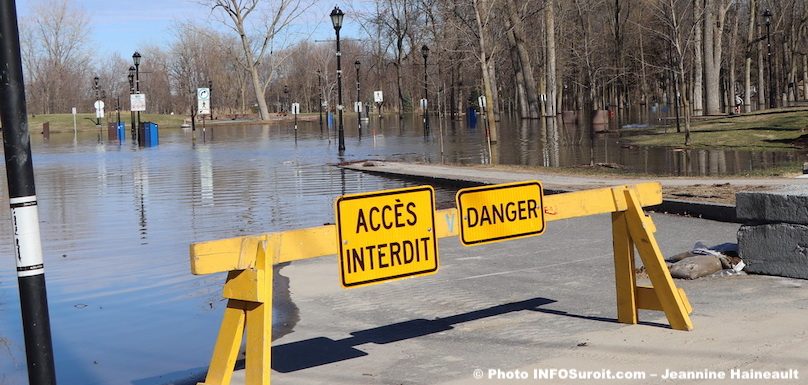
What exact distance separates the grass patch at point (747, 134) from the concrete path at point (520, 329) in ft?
71.1

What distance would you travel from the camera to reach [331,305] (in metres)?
9.29

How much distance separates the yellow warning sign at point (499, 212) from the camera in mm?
6941

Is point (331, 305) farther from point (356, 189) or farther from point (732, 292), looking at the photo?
point (356, 189)

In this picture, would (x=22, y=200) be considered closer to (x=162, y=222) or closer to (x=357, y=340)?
(x=357, y=340)

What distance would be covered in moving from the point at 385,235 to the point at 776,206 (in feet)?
15.0

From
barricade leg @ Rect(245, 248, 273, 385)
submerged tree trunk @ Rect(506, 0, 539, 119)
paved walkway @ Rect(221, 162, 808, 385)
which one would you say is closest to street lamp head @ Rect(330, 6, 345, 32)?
submerged tree trunk @ Rect(506, 0, 539, 119)

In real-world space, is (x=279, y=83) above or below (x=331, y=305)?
above

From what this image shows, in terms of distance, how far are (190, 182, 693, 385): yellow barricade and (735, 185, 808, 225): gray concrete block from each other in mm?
2078

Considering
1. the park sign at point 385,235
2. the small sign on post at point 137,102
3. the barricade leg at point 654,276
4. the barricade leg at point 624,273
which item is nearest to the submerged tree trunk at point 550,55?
the small sign on post at point 137,102

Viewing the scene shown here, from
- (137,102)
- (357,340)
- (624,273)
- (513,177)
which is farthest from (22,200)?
(137,102)

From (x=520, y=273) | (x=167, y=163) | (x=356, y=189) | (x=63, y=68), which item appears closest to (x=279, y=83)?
(x=63, y=68)

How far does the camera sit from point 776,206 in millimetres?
9141

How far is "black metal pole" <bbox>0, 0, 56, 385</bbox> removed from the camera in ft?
16.2

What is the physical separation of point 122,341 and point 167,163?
87.3ft
